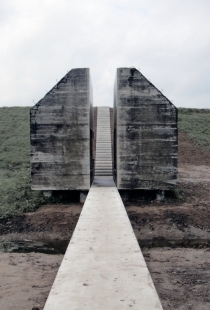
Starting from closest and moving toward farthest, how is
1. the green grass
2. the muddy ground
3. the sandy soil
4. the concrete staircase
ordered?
the sandy soil
the muddy ground
the concrete staircase
the green grass

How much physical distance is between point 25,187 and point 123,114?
14.0 ft

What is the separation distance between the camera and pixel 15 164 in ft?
56.4

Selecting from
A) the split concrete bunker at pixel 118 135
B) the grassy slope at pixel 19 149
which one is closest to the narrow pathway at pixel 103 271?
the split concrete bunker at pixel 118 135

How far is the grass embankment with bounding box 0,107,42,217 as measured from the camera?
32.9 feet

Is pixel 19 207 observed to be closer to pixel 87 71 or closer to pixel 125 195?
pixel 125 195

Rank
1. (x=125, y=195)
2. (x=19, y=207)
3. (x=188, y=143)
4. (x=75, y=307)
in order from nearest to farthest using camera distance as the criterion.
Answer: (x=75, y=307), (x=19, y=207), (x=125, y=195), (x=188, y=143)

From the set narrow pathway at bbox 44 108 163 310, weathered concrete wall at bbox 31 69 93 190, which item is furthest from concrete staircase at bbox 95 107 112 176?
narrow pathway at bbox 44 108 163 310

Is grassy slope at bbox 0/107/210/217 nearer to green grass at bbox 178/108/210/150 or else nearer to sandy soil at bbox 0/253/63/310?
green grass at bbox 178/108/210/150

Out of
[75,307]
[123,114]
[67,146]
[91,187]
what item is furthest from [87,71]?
[75,307]

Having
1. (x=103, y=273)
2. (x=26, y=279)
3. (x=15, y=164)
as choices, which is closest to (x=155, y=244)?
(x=26, y=279)

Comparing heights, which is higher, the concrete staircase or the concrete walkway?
the concrete staircase

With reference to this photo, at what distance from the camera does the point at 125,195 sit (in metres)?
10.5

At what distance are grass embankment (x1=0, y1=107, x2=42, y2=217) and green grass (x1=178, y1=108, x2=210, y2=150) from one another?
1080 cm

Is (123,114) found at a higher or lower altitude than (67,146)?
higher
